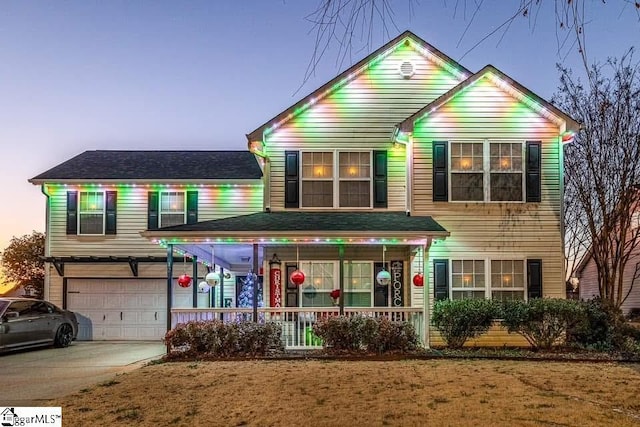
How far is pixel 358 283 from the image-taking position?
16.1m

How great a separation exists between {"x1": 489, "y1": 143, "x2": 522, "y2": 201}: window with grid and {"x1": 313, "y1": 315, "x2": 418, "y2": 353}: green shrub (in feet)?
13.9

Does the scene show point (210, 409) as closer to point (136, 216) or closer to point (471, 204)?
point (471, 204)

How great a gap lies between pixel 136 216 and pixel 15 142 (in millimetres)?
7396

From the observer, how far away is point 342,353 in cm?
1285

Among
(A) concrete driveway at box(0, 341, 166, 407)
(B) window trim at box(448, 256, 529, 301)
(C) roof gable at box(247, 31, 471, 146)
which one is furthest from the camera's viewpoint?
(C) roof gable at box(247, 31, 471, 146)

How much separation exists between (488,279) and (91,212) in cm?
1141

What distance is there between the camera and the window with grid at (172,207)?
1891 centimetres

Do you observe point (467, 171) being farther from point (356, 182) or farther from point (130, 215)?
point (130, 215)

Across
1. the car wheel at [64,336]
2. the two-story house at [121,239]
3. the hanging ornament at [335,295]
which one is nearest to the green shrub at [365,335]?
the hanging ornament at [335,295]

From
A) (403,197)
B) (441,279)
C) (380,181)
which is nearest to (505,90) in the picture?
(403,197)

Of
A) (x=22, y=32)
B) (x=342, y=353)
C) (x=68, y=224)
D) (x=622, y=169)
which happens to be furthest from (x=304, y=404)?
A: (x=622, y=169)

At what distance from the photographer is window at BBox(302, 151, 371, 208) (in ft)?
52.2

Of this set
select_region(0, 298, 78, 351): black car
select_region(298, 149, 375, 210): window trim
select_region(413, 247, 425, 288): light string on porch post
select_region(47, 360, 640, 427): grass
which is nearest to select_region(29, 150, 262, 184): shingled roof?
select_region(298, 149, 375, 210): window trim

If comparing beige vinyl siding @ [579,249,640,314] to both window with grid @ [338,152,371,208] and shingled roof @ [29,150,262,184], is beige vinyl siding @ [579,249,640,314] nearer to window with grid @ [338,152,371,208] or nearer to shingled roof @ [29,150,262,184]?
window with grid @ [338,152,371,208]
